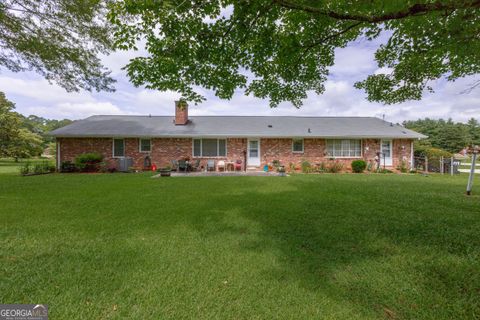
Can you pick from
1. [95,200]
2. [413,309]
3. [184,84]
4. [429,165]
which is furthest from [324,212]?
[429,165]

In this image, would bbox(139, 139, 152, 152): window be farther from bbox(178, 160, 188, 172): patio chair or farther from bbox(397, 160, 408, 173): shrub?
bbox(397, 160, 408, 173): shrub

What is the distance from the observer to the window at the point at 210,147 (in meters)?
16.4

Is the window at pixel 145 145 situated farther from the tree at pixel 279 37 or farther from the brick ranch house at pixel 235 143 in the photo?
the tree at pixel 279 37

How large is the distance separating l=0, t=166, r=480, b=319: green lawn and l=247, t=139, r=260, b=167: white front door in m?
10.00

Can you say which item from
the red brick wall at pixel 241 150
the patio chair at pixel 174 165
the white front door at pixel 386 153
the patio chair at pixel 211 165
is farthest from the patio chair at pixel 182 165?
the white front door at pixel 386 153

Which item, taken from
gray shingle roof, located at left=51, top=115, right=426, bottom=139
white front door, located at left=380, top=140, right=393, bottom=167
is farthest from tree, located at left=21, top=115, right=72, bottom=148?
white front door, located at left=380, top=140, right=393, bottom=167

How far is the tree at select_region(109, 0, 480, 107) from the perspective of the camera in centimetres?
363

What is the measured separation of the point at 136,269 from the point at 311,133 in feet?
50.6

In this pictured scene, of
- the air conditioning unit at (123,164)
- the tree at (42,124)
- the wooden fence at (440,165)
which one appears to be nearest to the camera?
the air conditioning unit at (123,164)

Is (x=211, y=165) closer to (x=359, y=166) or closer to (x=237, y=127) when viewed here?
(x=237, y=127)

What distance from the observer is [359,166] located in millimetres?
A: 15250

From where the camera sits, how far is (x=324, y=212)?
575 centimetres

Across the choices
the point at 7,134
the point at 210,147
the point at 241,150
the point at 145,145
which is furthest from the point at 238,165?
the point at 7,134

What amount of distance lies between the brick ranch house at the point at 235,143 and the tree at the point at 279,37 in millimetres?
10181
